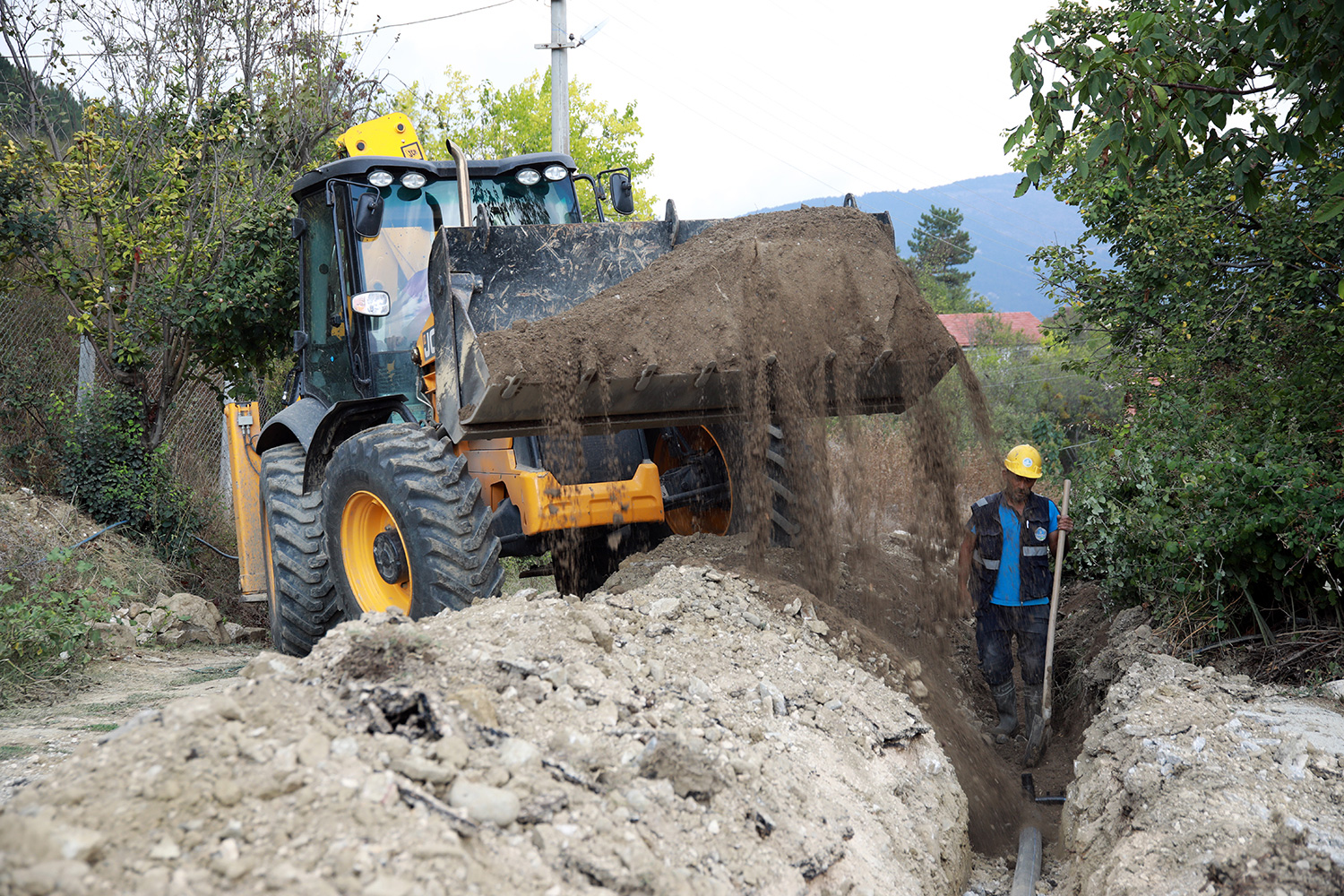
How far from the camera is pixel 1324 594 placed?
182 inches

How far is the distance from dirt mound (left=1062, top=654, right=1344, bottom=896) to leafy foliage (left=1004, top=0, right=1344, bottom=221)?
210 cm

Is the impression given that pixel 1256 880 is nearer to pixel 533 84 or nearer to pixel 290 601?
pixel 290 601

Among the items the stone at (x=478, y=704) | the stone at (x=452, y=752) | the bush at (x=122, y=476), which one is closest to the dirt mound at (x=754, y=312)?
the stone at (x=478, y=704)

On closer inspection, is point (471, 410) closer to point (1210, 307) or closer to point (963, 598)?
point (963, 598)

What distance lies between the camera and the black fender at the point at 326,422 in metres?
5.59

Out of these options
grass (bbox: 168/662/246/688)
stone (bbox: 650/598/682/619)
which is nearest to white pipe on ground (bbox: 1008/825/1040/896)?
stone (bbox: 650/598/682/619)

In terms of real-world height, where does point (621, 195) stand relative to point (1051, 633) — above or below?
above

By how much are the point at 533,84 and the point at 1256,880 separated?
82.5ft

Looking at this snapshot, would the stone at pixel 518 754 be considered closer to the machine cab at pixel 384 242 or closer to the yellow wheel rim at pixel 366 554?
the yellow wheel rim at pixel 366 554

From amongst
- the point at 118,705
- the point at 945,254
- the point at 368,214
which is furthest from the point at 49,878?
the point at 945,254

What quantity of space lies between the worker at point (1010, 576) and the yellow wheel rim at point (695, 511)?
150 cm

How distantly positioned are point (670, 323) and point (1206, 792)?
A: 303cm

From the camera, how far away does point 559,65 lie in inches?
641

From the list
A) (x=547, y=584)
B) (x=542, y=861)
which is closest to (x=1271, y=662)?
(x=542, y=861)
